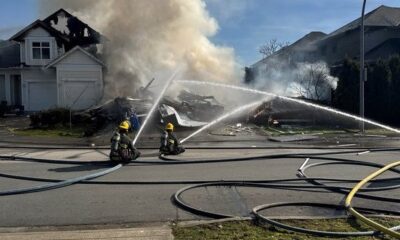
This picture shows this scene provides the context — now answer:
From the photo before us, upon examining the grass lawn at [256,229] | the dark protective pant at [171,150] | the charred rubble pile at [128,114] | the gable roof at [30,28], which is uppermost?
the gable roof at [30,28]

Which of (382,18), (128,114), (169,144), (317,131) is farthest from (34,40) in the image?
(382,18)

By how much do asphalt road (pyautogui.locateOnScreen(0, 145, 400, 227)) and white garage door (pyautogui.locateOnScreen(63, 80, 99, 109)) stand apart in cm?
2031

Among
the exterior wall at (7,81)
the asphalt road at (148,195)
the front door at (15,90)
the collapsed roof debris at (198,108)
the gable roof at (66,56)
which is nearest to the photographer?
the asphalt road at (148,195)

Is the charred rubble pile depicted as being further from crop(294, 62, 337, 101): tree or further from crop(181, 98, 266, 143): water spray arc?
crop(294, 62, 337, 101): tree

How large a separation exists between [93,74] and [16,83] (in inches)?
271

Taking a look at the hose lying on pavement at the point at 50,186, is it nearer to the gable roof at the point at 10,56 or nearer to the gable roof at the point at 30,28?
the gable roof at the point at 30,28

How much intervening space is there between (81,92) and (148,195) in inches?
991

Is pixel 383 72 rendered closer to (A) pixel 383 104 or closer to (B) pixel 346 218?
(A) pixel 383 104

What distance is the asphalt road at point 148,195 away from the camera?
21.0ft

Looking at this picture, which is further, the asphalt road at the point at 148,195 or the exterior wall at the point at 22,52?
the exterior wall at the point at 22,52

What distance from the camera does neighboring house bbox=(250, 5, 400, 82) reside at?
3759 cm

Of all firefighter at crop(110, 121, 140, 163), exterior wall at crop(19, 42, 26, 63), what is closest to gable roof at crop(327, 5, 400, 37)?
exterior wall at crop(19, 42, 26, 63)

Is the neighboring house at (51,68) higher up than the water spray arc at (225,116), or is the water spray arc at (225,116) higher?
the neighboring house at (51,68)

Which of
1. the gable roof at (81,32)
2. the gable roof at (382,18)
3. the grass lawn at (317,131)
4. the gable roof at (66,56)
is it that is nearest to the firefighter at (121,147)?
the grass lawn at (317,131)
